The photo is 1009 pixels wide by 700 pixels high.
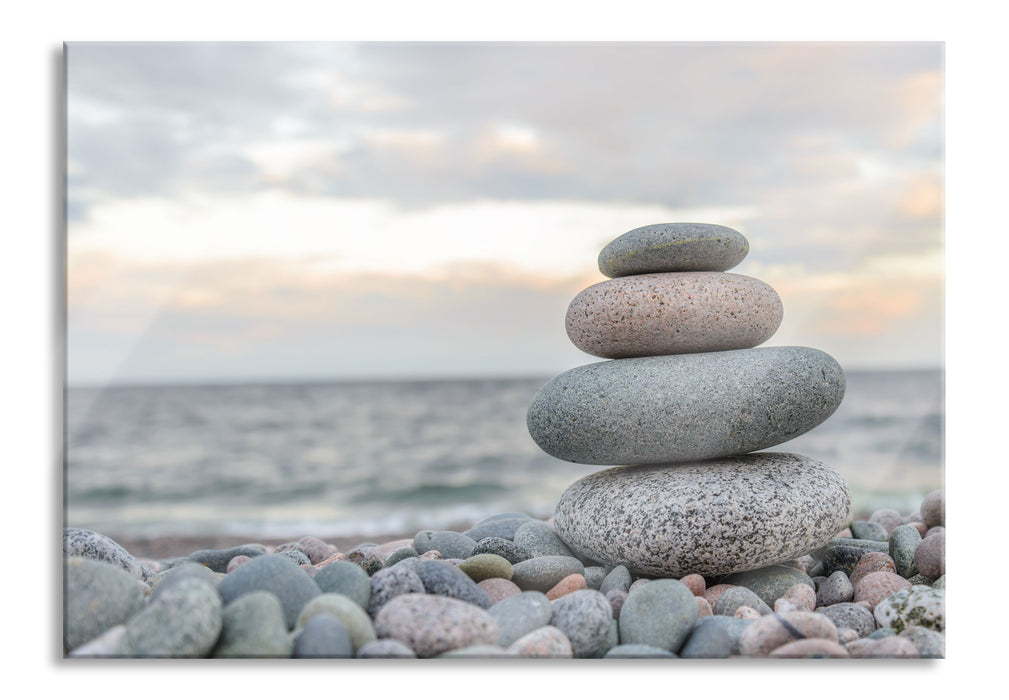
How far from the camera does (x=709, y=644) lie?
2.96 meters

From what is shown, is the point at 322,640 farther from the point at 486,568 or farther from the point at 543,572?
the point at 543,572

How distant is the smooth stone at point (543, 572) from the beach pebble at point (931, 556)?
1736mm

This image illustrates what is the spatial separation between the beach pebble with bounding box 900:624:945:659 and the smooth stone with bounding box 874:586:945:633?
34 mm

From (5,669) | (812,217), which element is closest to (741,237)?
(812,217)

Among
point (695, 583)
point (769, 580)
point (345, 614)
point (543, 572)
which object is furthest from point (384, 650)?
point (769, 580)

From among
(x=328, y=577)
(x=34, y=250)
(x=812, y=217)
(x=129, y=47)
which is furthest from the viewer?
(x=812, y=217)

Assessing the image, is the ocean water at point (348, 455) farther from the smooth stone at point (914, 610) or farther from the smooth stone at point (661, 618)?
the smooth stone at point (661, 618)

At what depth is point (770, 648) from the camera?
2934 mm

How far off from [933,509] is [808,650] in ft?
7.32

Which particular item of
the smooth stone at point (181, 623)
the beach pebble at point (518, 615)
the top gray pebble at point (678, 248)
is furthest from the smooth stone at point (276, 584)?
the top gray pebble at point (678, 248)

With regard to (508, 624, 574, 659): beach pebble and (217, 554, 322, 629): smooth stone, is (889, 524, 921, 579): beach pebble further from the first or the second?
(217, 554, 322, 629): smooth stone

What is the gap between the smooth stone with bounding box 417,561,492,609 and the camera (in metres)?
3.14

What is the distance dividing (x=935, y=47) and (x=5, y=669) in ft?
16.5
